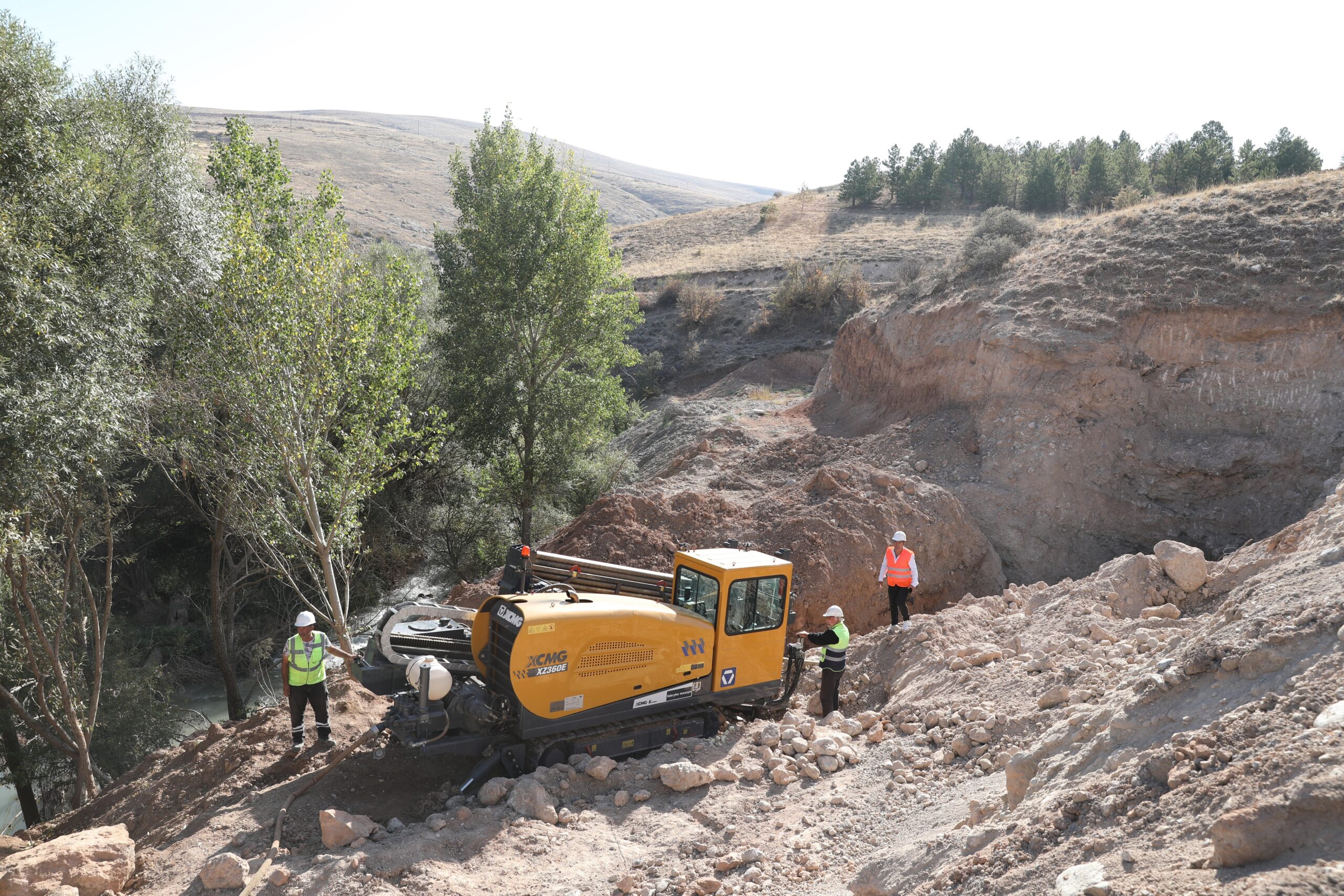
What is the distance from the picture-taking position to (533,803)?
24.6 ft

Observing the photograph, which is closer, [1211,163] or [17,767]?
[17,767]

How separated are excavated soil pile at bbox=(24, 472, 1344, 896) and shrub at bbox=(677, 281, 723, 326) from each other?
31484 millimetres

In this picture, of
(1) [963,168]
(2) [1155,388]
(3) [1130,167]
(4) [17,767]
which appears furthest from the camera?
(1) [963,168]

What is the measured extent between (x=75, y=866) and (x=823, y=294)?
3505 cm

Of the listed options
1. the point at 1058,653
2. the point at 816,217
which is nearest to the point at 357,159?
the point at 816,217

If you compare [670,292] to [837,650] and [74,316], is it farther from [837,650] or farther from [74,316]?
[837,650]

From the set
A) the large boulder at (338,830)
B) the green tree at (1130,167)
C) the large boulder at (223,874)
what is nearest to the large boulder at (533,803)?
the large boulder at (338,830)

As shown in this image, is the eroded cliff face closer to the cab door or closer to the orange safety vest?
the orange safety vest

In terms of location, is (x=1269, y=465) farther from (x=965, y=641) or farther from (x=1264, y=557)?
(x=965, y=641)

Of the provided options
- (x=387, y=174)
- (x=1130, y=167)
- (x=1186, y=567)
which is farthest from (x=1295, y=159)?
(x=387, y=174)

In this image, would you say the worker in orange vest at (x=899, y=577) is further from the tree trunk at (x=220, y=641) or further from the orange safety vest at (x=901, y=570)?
the tree trunk at (x=220, y=641)

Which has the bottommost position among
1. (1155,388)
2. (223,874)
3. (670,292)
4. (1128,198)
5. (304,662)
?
(223,874)

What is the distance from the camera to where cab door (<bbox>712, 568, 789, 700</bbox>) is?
30.2 feet

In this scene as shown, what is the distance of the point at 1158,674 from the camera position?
6113 millimetres
